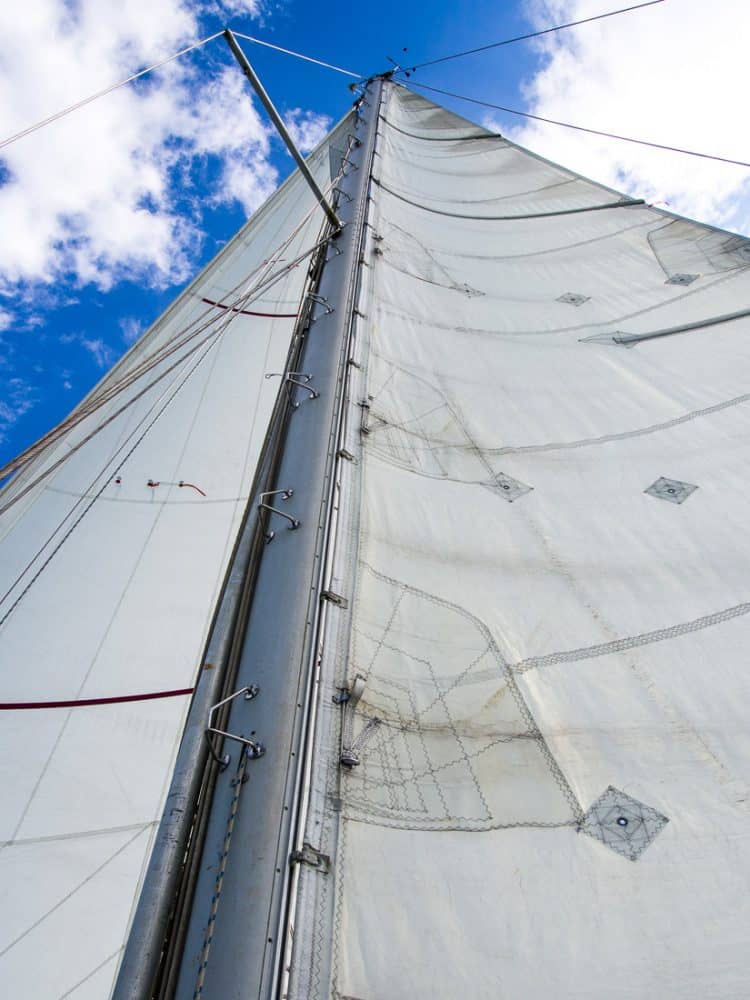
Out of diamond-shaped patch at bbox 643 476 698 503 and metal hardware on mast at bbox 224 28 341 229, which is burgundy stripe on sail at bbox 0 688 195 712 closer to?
diamond-shaped patch at bbox 643 476 698 503

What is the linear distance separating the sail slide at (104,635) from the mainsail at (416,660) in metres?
0.01

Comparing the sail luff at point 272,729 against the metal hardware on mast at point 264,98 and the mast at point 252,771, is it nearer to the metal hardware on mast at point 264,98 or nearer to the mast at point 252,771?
the mast at point 252,771

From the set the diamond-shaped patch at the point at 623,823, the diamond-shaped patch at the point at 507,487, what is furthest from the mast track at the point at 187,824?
the diamond-shaped patch at the point at 507,487

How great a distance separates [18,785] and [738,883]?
2.20 meters

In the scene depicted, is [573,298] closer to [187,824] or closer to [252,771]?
[252,771]

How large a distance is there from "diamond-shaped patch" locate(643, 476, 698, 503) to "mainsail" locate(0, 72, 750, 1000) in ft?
0.05

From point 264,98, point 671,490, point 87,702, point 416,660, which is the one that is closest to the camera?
point 416,660

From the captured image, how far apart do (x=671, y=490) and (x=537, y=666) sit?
1.19 meters

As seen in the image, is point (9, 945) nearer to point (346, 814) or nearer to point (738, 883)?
point (346, 814)

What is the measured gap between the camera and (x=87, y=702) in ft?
7.85

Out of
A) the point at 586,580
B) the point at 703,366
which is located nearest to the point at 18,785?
the point at 586,580

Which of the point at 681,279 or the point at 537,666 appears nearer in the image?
the point at 537,666

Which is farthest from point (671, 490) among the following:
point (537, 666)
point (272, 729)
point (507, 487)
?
point (272, 729)

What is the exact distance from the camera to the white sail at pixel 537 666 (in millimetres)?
1237
